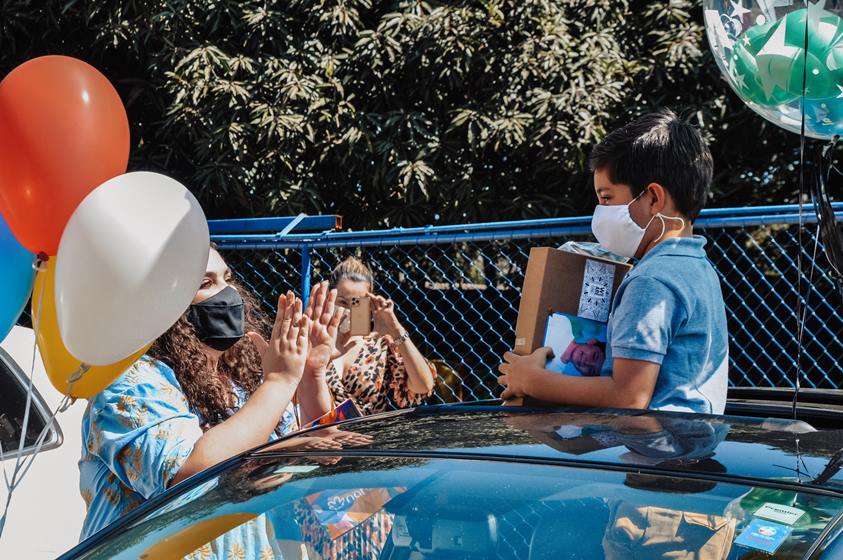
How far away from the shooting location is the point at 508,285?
253 inches

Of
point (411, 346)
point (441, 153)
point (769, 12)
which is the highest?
point (769, 12)

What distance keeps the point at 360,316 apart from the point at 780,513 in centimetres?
270

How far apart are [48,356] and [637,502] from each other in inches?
63.2

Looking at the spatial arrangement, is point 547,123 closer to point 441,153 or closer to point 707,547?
point 441,153

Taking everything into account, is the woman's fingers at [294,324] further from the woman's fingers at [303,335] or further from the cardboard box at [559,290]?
the cardboard box at [559,290]

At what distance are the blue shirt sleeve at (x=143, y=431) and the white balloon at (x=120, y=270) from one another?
0.11m

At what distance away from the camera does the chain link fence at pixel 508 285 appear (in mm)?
4254

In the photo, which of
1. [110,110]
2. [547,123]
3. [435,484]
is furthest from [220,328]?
[547,123]

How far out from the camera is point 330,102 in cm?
783

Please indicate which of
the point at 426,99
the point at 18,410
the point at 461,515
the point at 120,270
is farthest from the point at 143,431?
the point at 426,99

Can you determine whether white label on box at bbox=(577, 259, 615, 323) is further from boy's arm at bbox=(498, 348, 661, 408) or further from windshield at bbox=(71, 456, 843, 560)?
windshield at bbox=(71, 456, 843, 560)

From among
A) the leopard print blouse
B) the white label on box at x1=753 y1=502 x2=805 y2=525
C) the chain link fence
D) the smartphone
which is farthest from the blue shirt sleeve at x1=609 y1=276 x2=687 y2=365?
the leopard print blouse

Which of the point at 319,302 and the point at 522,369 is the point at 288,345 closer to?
the point at 319,302

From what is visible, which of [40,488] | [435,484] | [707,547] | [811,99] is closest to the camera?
[707,547]
